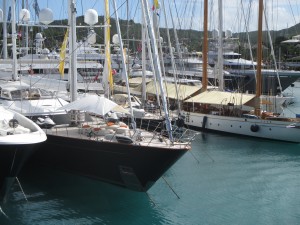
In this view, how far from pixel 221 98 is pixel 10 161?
62.9ft

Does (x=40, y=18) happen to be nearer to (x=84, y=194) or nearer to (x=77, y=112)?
(x=77, y=112)

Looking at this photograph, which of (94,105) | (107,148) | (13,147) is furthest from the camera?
(94,105)

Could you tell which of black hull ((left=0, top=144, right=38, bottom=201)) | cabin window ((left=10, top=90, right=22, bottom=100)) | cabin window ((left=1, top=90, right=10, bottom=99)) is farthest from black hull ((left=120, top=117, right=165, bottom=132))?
black hull ((left=0, top=144, right=38, bottom=201))

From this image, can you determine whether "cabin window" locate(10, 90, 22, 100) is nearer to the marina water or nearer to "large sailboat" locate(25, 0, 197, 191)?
"large sailboat" locate(25, 0, 197, 191)

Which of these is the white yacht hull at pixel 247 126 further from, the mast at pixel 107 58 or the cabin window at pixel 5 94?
the cabin window at pixel 5 94

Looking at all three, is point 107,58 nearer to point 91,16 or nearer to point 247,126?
point 91,16

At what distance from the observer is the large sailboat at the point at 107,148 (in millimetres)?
18281

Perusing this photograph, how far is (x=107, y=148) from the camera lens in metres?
18.9

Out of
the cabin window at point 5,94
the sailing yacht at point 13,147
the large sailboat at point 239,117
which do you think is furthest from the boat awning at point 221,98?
the sailing yacht at point 13,147

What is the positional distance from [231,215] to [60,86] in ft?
47.7

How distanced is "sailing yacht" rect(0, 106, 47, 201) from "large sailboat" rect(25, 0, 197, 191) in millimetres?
1984

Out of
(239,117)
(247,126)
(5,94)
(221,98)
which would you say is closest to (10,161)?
(5,94)

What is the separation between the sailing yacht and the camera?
55.6 feet

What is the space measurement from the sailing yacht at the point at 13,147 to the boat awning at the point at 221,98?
1700 cm
